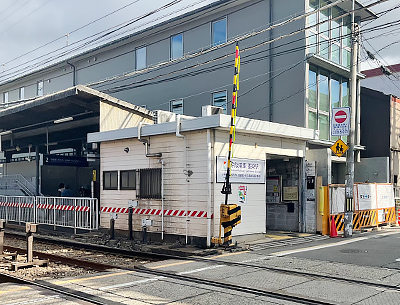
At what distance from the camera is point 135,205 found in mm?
15641

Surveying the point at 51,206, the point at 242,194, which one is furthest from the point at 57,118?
the point at 242,194

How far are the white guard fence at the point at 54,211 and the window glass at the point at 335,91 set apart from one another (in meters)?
12.1

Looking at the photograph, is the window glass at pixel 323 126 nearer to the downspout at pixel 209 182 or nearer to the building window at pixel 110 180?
the downspout at pixel 209 182

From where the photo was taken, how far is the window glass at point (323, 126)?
20527 millimetres

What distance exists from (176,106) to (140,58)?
14.9 feet

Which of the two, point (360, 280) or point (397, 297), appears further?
point (360, 280)

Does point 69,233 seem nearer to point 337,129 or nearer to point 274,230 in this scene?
point 274,230

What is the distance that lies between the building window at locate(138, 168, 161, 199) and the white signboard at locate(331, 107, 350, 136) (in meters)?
6.58

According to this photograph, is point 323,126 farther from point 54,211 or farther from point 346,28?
point 54,211

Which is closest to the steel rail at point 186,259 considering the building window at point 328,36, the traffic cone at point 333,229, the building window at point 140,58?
the traffic cone at point 333,229

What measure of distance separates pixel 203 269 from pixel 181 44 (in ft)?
56.0

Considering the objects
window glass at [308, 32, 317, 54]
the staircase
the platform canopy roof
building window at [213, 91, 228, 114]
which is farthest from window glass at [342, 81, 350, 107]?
the staircase

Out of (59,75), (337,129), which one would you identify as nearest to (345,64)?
(337,129)

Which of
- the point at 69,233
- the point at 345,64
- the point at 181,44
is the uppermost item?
the point at 181,44
